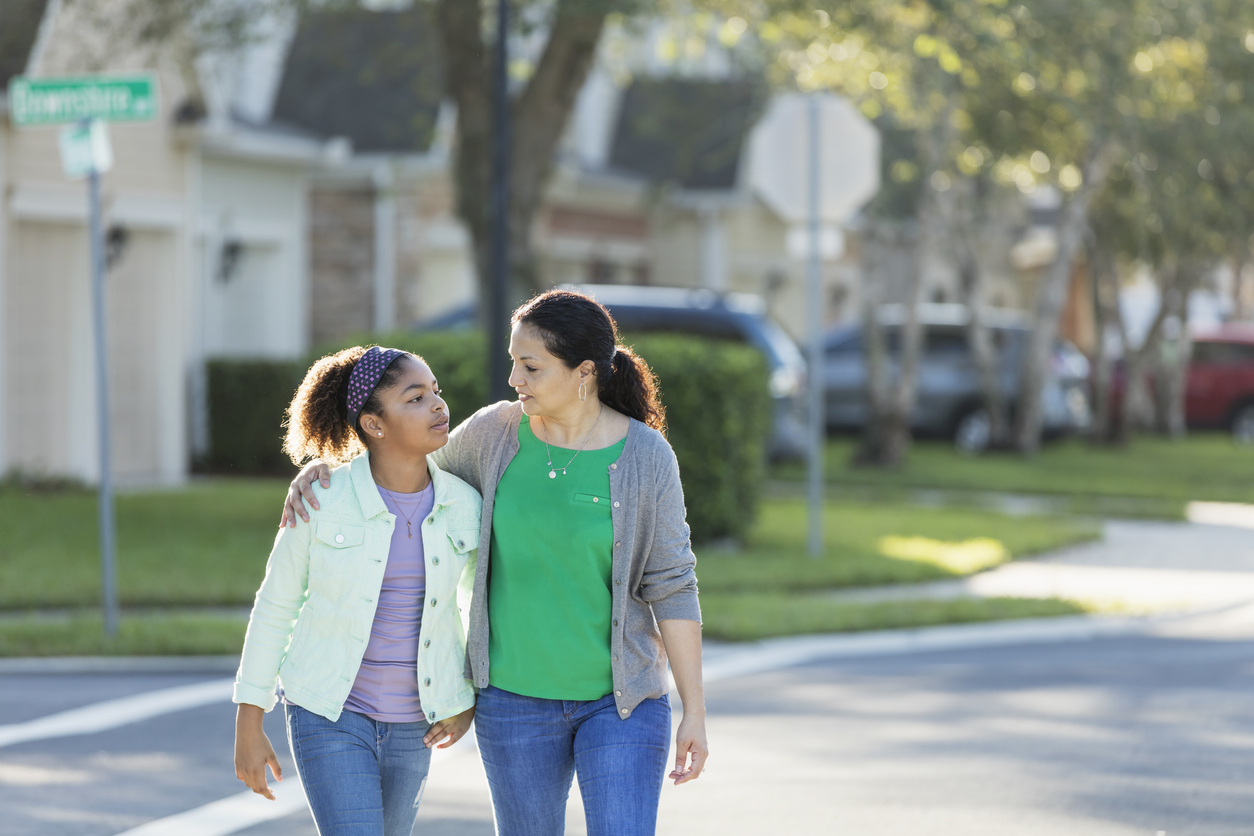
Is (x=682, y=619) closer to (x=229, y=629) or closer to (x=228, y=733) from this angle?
(x=228, y=733)

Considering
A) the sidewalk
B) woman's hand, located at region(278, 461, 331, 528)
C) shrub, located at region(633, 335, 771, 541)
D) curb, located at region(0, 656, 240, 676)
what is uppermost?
woman's hand, located at region(278, 461, 331, 528)

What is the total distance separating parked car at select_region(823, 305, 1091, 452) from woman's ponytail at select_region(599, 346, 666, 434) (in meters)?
20.2

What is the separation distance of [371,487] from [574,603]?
1.65 ft

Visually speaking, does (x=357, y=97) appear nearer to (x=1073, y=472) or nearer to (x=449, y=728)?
(x=1073, y=472)

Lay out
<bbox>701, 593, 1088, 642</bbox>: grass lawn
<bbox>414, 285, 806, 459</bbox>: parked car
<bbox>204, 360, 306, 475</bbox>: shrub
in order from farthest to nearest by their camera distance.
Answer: <bbox>204, 360, 306, 475</bbox>: shrub
<bbox>414, 285, 806, 459</bbox>: parked car
<bbox>701, 593, 1088, 642</bbox>: grass lawn

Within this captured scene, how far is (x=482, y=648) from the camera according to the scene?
3826 mm

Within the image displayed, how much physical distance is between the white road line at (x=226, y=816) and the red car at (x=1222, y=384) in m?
25.5

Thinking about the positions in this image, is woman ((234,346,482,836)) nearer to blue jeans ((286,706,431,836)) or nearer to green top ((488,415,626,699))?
blue jeans ((286,706,431,836))

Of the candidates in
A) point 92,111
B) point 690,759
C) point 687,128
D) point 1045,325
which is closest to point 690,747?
point 690,759

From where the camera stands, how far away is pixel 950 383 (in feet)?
80.4

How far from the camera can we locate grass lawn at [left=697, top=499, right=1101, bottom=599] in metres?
12.5

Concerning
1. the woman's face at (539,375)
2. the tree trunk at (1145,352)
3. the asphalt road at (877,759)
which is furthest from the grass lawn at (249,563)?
A: the tree trunk at (1145,352)

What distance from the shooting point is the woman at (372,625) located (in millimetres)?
3707

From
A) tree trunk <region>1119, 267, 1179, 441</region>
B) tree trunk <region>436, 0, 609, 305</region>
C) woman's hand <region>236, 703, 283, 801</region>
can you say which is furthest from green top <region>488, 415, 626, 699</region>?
tree trunk <region>1119, 267, 1179, 441</region>
